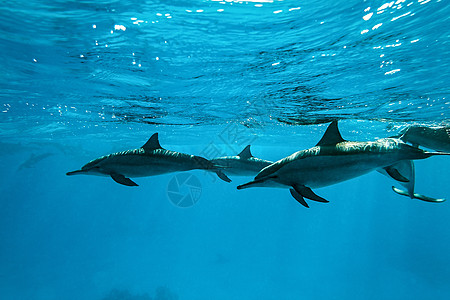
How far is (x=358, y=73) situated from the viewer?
36.9ft

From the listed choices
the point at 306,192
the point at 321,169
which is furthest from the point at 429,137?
the point at 306,192

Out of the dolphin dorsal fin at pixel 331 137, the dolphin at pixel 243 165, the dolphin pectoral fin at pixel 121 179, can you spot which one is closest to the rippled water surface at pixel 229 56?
the dolphin at pixel 243 165

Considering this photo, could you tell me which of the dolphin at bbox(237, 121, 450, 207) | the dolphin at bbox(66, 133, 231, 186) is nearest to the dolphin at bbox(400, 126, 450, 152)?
the dolphin at bbox(237, 121, 450, 207)

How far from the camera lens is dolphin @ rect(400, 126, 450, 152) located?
7.71m

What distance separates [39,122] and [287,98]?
19.4 m

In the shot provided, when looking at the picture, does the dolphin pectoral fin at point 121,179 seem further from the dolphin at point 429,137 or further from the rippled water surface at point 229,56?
the dolphin at point 429,137

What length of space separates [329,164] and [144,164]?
3640 millimetres

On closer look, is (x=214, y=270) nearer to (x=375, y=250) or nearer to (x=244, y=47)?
(x=375, y=250)

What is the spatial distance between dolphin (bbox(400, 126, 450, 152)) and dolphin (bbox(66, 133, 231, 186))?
5.75m

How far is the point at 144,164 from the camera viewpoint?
5.86 metres

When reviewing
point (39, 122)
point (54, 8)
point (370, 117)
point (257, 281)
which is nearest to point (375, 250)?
point (257, 281)

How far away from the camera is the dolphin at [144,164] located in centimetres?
571

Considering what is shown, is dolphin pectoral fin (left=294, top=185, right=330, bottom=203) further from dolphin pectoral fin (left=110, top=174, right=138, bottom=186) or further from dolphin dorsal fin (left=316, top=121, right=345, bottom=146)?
dolphin pectoral fin (left=110, top=174, right=138, bottom=186)

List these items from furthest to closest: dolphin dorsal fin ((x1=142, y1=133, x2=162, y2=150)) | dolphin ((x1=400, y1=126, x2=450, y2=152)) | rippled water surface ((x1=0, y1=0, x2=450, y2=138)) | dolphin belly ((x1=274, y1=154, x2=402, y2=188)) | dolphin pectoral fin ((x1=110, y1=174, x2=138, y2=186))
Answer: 1. dolphin ((x1=400, y1=126, x2=450, y2=152))
2. rippled water surface ((x1=0, y1=0, x2=450, y2=138))
3. dolphin dorsal fin ((x1=142, y1=133, x2=162, y2=150))
4. dolphin pectoral fin ((x1=110, y1=174, x2=138, y2=186))
5. dolphin belly ((x1=274, y1=154, x2=402, y2=188))
